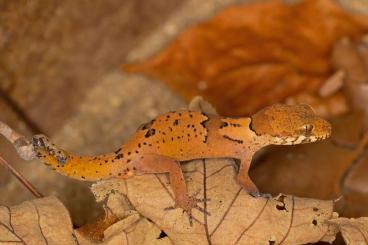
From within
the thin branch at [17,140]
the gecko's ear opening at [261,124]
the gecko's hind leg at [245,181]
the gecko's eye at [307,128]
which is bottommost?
the gecko's hind leg at [245,181]

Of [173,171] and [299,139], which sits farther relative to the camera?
[299,139]

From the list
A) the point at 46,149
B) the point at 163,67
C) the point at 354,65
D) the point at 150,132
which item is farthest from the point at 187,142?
the point at 354,65

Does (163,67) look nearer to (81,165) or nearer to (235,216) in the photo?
(81,165)

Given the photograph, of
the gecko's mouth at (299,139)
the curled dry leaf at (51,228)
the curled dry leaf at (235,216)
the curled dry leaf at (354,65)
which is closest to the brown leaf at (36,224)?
the curled dry leaf at (51,228)

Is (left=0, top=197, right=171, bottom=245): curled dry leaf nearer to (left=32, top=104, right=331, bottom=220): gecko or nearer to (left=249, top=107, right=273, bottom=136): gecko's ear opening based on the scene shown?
(left=32, top=104, right=331, bottom=220): gecko

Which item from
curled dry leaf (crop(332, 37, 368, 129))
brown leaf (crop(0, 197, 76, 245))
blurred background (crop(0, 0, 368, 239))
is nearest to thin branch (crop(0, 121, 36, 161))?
brown leaf (crop(0, 197, 76, 245))

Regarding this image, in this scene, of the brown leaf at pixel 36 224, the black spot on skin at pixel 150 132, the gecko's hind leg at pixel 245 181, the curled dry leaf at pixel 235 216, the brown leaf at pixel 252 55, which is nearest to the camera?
the brown leaf at pixel 36 224

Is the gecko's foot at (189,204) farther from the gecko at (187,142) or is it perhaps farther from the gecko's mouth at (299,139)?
the gecko's mouth at (299,139)
